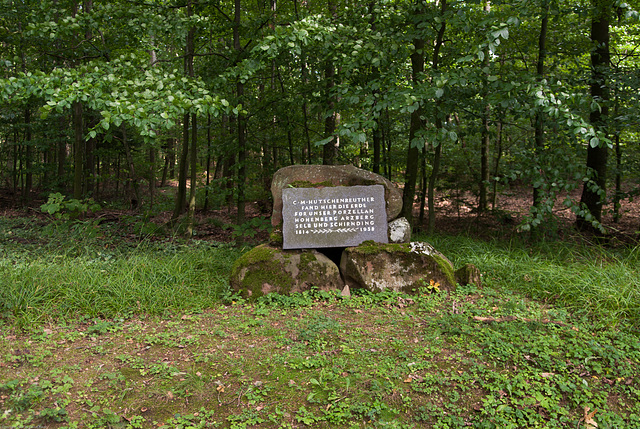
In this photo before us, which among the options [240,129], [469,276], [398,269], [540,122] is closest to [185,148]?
[240,129]

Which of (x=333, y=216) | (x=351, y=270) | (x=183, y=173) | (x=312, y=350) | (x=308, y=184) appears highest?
(x=183, y=173)

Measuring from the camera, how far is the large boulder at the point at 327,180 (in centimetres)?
562

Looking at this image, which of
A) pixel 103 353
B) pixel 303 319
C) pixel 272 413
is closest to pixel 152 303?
pixel 103 353

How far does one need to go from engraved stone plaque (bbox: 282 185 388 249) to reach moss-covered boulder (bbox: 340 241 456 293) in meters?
0.35

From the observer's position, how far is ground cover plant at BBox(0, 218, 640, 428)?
2.84 m

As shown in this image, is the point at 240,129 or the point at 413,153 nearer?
the point at 240,129

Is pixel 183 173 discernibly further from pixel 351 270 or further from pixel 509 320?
pixel 509 320

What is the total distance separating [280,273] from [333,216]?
42.1 inches

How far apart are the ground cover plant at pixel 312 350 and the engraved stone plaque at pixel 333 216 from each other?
2.51 ft

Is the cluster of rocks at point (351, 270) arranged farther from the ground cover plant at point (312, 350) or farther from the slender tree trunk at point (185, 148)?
the slender tree trunk at point (185, 148)

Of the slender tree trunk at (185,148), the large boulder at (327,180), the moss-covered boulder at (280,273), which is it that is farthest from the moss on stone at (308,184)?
the slender tree trunk at (185,148)

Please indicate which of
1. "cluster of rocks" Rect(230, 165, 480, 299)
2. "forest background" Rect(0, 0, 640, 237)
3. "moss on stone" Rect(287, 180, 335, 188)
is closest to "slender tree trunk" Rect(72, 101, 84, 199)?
"forest background" Rect(0, 0, 640, 237)

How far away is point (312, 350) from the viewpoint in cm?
367

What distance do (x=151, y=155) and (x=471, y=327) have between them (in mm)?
10626
